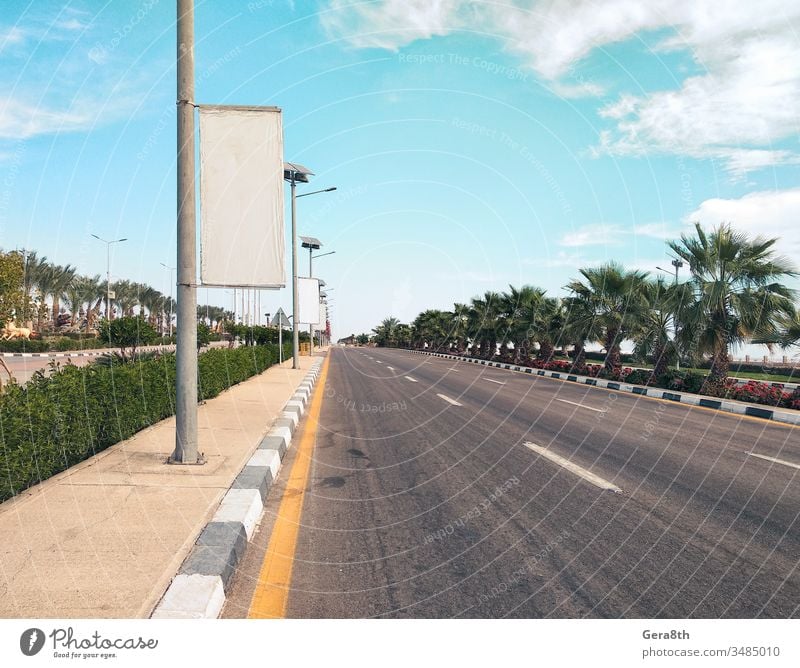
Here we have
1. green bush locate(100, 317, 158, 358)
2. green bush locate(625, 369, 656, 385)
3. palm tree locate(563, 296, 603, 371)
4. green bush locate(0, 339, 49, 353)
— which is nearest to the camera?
green bush locate(100, 317, 158, 358)

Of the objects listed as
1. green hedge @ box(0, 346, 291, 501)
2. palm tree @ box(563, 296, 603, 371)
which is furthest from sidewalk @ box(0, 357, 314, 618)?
palm tree @ box(563, 296, 603, 371)

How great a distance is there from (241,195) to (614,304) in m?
20.7

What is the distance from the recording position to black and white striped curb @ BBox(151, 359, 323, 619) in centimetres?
283

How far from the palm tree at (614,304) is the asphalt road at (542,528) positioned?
1471cm

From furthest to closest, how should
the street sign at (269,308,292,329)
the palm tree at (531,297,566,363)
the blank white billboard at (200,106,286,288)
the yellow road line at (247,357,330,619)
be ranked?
the palm tree at (531,297,566,363) → the street sign at (269,308,292,329) → the blank white billboard at (200,106,286,288) → the yellow road line at (247,357,330,619)

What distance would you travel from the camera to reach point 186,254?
19.6ft

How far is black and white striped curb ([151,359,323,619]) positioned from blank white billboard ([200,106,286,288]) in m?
2.11

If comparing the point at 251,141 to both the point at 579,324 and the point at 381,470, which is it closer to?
the point at 381,470

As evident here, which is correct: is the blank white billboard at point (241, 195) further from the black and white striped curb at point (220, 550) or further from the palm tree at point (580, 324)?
the palm tree at point (580, 324)

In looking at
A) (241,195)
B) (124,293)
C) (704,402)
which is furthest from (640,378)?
(124,293)

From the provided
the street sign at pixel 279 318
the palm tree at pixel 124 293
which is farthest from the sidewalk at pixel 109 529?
the palm tree at pixel 124 293

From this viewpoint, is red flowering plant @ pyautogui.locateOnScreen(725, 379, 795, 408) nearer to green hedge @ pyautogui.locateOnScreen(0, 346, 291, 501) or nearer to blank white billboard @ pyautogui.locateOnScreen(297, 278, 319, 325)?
green hedge @ pyautogui.locateOnScreen(0, 346, 291, 501)
